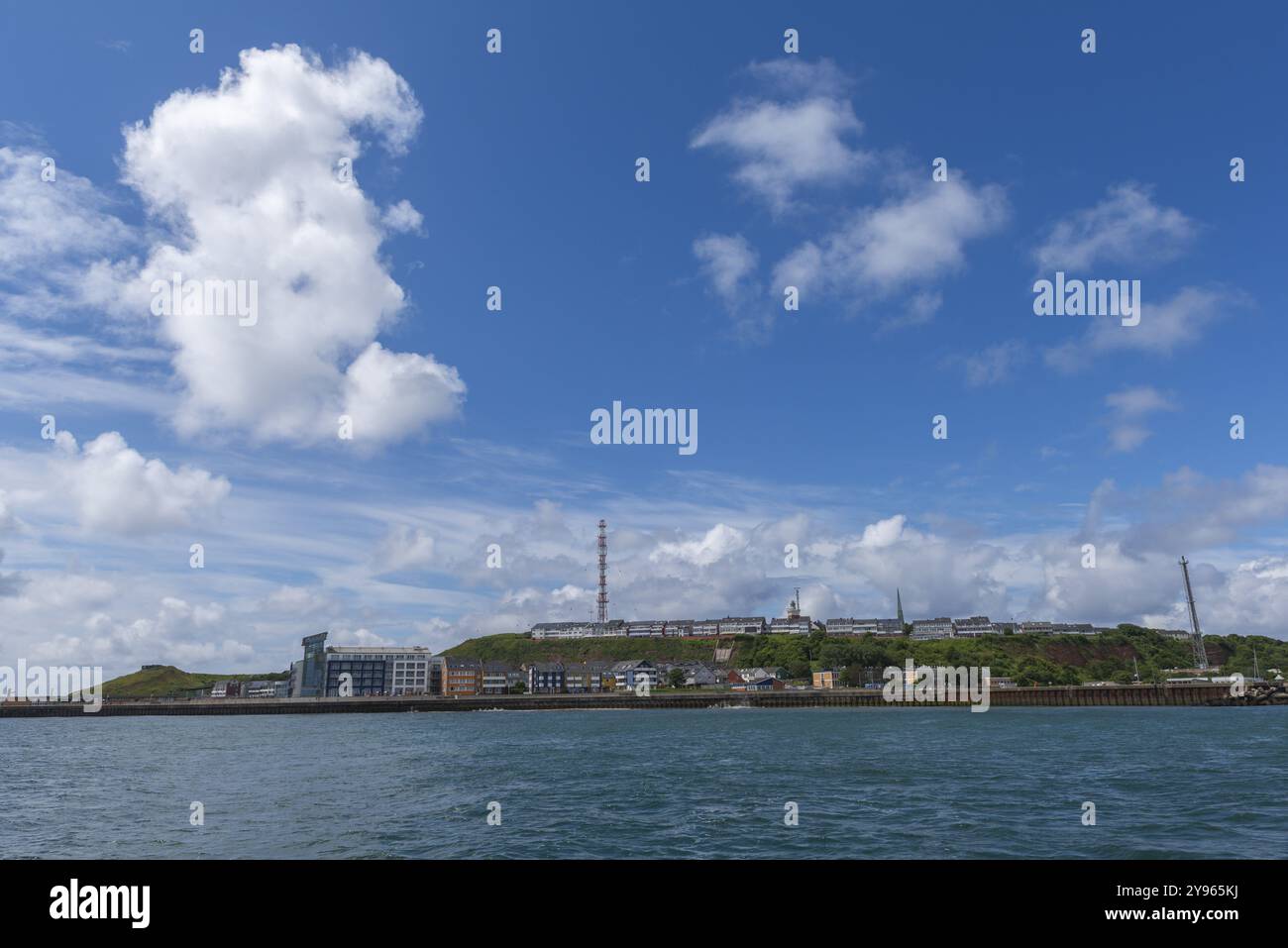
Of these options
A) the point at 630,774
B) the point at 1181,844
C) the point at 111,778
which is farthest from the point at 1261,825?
the point at 111,778

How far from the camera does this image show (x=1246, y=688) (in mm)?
161875

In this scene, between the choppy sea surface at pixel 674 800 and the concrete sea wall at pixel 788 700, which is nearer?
the choppy sea surface at pixel 674 800

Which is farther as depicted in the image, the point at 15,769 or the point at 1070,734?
the point at 1070,734

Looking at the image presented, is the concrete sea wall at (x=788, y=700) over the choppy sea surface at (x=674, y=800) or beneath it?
beneath

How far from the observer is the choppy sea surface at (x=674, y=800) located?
1065 inches

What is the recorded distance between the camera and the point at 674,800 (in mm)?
37000

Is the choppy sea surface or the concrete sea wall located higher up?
the choppy sea surface

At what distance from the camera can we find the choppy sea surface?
27047 mm

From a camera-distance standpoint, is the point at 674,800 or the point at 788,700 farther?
the point at 788,700

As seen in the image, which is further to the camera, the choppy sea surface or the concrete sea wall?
the concrete sea wall

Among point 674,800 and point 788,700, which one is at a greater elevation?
point 674,800

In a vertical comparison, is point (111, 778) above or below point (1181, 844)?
below
